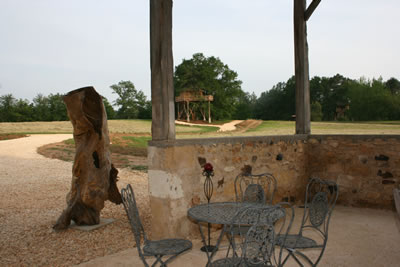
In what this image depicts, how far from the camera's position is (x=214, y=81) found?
271 inches

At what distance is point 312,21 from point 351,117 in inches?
80.9

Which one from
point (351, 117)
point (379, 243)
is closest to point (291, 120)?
point (351, 117)

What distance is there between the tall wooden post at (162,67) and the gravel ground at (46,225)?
1.38 meters

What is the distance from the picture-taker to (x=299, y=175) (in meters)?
4.95

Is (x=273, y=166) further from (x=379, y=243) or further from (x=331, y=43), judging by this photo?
(x=331, y=43)

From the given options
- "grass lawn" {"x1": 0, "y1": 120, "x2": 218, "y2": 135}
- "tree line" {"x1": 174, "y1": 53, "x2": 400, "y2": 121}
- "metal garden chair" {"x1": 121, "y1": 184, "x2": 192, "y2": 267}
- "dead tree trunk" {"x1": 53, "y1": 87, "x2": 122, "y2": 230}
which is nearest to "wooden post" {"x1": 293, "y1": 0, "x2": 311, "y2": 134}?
"tree line" {"x1": 174, "y1": 53, "x2": 400, "y2": 121}

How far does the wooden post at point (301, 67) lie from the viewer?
199 inches

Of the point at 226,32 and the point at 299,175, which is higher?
the point at 226,32

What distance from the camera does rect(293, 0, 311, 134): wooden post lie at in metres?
5.06

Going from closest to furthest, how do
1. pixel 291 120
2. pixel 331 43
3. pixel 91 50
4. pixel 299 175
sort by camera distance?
1. pixel 299 175
2. pixel 331 43
3. pixel 291 120
4. pixel 91 50

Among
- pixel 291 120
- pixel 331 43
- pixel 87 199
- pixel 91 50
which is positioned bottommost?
pixel 87 199

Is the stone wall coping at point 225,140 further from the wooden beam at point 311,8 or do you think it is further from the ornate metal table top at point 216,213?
the wooden beam at point 311,8

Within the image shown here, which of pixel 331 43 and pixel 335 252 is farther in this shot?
pixel 331 43

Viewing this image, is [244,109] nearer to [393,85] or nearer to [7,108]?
[393,85]
